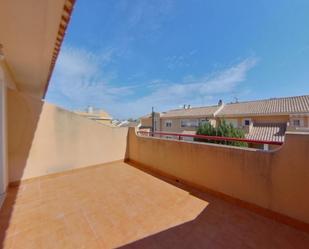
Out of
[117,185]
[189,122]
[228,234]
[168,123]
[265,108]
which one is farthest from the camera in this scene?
[168,123]

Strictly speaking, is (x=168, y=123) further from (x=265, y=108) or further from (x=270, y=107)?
(x=270, y=107)

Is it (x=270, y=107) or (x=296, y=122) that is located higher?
(x=270, y=107)

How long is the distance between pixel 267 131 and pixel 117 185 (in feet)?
45.2

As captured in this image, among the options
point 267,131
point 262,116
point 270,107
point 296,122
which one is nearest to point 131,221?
point 267,131

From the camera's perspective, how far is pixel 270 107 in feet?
44.0

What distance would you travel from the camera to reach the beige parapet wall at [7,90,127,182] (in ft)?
11.0

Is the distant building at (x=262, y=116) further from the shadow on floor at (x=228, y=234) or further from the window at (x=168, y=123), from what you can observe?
the shadow on floor at (x=228, y=234)

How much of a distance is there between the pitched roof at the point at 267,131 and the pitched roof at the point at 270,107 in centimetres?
108

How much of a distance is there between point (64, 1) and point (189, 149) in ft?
9.96

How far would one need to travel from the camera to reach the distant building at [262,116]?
37.2ft

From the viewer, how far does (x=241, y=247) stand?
1.63 meters

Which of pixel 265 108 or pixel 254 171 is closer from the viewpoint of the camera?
pixel 254 171

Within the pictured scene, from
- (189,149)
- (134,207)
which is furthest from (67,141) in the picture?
(189,149)

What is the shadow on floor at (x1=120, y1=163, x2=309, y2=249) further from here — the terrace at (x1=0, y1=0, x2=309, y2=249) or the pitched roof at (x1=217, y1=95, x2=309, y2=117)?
the pitched roof at (x1=217, y1=95, x2=309, y2=117)
